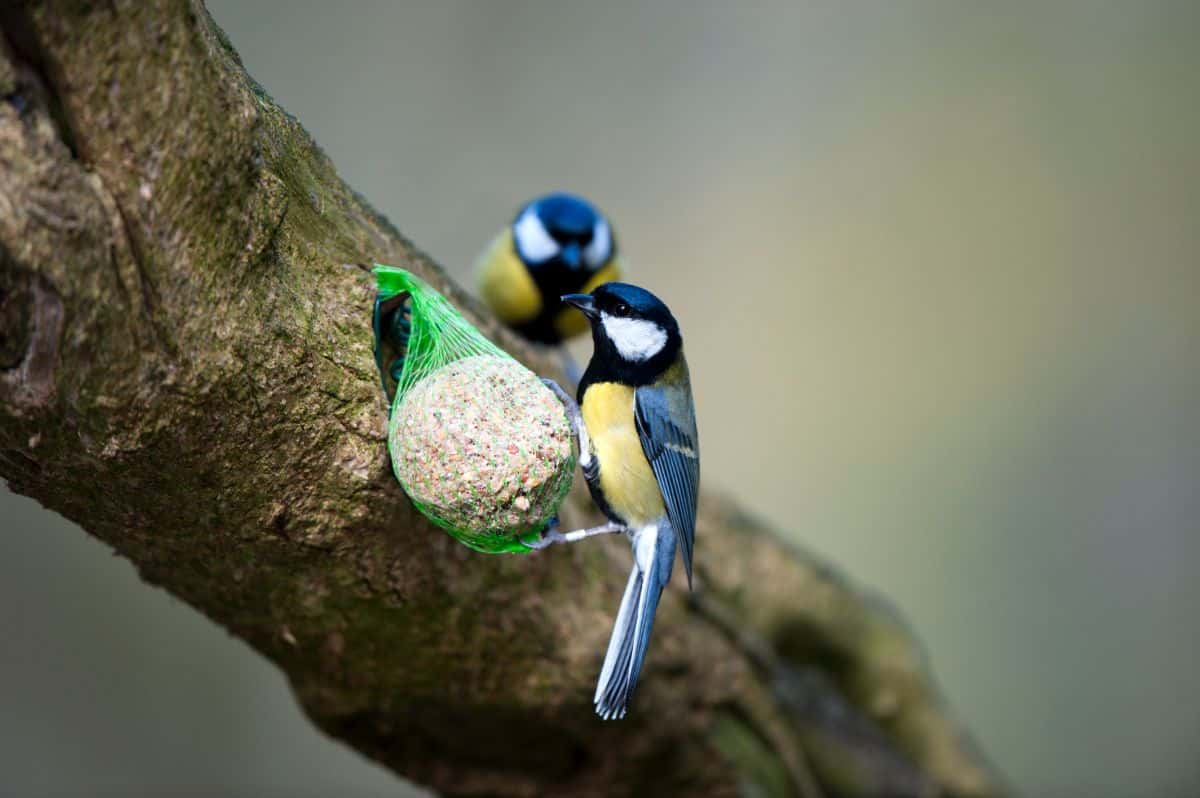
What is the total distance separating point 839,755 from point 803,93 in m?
3.46

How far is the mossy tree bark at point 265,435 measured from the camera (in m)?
1.17

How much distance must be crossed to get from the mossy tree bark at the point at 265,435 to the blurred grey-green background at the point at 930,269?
2.77 metres

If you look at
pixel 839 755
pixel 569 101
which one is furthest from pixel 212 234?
pixel 569 101

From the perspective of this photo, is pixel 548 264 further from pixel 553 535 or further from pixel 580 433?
pixel 553 535

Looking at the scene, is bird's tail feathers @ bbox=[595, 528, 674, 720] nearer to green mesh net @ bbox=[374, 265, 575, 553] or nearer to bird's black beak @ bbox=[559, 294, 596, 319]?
green mesh net @ bbox=[374, 265, 575, 553]

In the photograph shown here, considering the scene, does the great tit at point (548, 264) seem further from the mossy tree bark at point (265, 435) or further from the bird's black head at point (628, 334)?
the bird's black head at point (628, 334)

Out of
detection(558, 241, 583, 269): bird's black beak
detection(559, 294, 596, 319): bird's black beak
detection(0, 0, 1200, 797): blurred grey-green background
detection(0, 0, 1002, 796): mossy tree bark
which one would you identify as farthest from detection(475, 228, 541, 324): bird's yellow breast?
detection(559, 294, 596, 319): bird's black beak

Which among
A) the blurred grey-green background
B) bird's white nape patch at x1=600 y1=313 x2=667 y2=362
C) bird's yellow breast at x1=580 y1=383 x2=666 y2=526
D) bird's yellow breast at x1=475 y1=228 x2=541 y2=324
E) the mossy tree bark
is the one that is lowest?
the mossy tree bark

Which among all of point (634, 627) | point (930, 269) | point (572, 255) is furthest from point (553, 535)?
point (930, 269)

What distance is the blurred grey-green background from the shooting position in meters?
5.07

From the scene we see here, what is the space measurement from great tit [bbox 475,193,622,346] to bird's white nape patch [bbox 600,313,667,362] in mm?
1517

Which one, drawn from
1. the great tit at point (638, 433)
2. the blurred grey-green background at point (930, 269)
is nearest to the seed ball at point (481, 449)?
the great tit at point (638, 433)

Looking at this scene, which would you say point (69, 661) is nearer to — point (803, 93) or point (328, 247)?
point (328, 247)

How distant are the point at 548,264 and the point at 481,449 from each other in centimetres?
204
